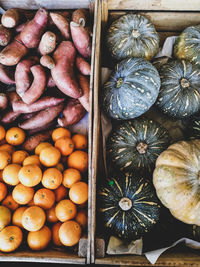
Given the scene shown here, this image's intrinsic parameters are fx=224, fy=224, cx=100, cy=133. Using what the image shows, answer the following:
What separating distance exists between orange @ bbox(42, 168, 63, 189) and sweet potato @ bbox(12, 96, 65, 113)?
348 millimetres

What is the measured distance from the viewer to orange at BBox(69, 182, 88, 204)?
1.04 metres

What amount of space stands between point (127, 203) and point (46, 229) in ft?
1.32

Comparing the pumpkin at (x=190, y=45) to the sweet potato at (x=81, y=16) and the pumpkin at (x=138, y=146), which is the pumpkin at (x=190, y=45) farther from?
the sweet potato at (x=81, y=16)

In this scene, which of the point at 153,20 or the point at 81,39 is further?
the point at 153,20

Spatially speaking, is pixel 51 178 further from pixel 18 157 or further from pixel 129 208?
pixel 129 208

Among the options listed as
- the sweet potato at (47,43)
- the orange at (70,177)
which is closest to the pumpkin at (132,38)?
the sweet potato at (47,43)

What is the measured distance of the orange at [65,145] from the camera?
1153 mm

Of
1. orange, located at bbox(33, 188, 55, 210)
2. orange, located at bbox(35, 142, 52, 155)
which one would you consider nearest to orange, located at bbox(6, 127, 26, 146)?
orange, located at bbox(35, 142, 52, 155)

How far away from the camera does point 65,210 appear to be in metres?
1.03

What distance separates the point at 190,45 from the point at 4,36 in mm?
1046

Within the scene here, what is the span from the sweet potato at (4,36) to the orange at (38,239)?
0.96 m

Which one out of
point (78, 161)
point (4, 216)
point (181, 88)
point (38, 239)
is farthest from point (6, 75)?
point (181, 88)

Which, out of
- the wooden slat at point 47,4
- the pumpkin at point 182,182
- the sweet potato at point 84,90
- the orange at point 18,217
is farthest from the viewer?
the wooden slat at point 47,4

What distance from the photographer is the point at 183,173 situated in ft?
3.20
